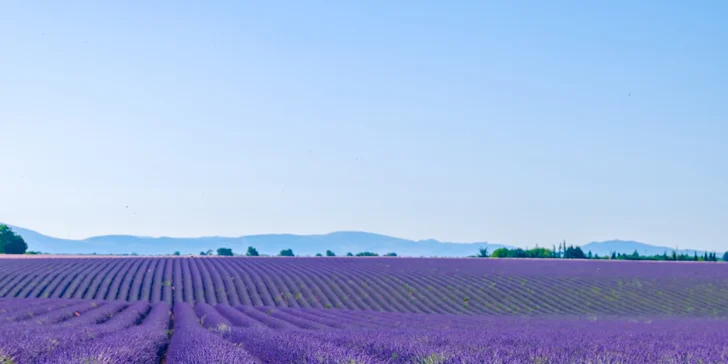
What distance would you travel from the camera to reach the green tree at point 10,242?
244ft

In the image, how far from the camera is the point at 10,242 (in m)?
74.9

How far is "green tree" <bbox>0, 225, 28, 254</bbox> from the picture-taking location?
74.3 meters

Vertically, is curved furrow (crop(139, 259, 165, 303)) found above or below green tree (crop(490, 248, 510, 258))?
below

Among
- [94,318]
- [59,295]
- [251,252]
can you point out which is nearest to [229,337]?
[94,318]

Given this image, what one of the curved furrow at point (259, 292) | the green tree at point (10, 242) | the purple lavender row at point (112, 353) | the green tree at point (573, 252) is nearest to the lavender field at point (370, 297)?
the curved furrow at point (259, 292)

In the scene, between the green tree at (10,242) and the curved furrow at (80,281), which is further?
the green tree at (10,242)

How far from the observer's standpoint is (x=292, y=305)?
28.8m

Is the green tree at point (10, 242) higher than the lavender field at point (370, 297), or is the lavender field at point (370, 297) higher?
Answer: the green tree at point (10, 242)

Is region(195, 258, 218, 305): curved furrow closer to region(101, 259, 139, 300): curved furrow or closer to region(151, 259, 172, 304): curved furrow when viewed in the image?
region(151, 259, 172, 304): curved furrow

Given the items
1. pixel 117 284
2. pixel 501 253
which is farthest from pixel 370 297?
pixel 501 253

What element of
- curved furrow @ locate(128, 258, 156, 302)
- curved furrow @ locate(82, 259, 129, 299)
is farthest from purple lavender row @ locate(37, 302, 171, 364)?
curved furrow @ locate(82, 259, 129, 299)

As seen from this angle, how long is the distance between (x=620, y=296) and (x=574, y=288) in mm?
2454

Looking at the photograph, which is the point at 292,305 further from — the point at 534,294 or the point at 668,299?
the point at 668,299

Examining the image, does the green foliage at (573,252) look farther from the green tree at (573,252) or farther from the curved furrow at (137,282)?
the curved furrow at (137,282)
